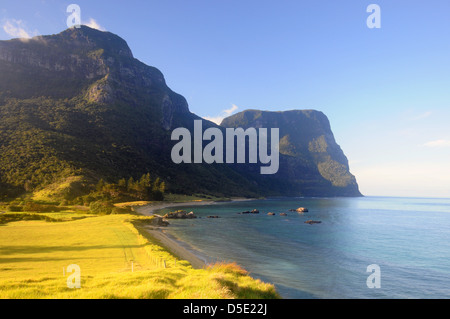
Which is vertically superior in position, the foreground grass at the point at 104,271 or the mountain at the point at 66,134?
the mountain at the point at 66,134

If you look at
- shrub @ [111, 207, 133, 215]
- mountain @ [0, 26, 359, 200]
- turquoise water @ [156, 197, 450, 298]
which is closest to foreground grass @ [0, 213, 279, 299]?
turquoise water @ [156, 197, 450, 298]

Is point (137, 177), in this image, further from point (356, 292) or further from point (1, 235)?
Answer: point (356, 292)

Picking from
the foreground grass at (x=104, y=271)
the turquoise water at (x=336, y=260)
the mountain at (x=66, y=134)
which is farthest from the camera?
the mountain at (x=66, y=134)

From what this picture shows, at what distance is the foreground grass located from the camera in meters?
12.5

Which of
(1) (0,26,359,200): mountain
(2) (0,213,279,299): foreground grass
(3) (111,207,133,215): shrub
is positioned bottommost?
(3) (111,207,133,215): shrub

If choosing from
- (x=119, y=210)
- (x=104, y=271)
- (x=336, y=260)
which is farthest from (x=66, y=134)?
(x=336, y=260)

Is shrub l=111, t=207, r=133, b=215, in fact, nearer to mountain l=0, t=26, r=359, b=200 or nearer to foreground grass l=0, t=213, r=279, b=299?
mountain l=0, t=26, r=359, b=200

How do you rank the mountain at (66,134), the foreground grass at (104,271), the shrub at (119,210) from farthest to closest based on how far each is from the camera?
the mountain at (66,134) → the shrub at (119,210) → the foreground grass at (104,271)

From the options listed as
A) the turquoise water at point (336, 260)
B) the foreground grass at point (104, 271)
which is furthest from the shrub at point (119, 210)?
the turquoise water at point (336, 260)

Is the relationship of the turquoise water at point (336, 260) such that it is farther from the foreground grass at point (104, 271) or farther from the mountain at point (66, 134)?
the mountain at point (66, 134)

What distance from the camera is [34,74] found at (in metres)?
179

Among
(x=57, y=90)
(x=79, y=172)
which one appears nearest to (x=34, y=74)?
(x=57, y=90)

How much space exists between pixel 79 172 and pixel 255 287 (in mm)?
105975

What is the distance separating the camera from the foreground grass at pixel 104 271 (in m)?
12.5
